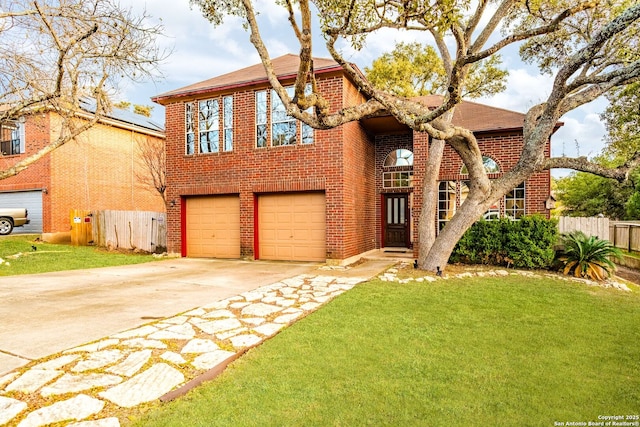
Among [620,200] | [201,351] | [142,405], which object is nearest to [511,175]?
[201,351]

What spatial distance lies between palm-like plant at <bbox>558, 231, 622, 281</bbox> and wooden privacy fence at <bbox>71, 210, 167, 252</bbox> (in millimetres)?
12447

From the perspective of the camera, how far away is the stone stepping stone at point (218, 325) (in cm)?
420

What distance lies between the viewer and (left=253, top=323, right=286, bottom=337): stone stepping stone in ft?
13.6

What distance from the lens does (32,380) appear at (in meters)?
2.90

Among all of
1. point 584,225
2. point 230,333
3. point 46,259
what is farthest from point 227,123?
point 584,225

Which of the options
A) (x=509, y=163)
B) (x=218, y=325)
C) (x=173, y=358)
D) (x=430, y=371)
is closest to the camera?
(x=430, y=371)

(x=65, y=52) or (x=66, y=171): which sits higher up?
(x=65, y=52)

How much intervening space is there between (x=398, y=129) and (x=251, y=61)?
A: 610 centimetres

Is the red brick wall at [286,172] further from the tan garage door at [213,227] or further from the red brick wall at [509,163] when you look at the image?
A: the red brick wall at [509,163]

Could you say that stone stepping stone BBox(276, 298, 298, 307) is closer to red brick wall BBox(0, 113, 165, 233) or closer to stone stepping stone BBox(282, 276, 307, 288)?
stone stepping stone BBox(282, 276, 307, 288)

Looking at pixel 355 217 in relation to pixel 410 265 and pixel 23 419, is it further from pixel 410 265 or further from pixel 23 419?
pixel 23 419

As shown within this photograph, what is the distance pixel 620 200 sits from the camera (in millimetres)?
21062

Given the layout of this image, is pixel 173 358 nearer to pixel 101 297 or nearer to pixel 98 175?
pixel 101 297

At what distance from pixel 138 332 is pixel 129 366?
0.90m
